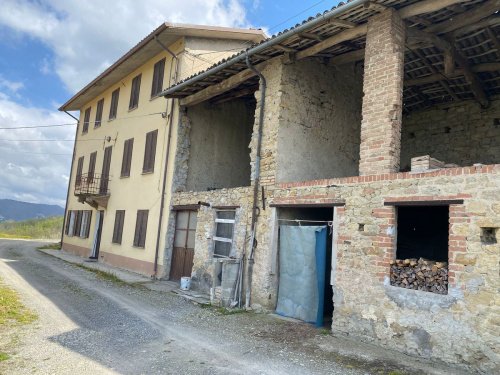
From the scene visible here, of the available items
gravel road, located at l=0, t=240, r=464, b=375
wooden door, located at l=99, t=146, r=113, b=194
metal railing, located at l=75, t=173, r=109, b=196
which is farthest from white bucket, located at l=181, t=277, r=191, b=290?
wooden door, located at l=99, t=146, r=113, b=194

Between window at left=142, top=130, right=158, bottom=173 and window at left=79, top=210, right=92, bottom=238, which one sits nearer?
window at left=142, top=130, right=158, bottom=173

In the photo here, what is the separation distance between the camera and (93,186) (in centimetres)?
1717

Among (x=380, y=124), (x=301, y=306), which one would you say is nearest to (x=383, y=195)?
(x=380, y=124)

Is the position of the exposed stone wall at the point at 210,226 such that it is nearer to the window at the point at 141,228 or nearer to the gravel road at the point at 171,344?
the gravel road at the point at 171,344

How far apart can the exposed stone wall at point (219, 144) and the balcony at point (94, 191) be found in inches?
212

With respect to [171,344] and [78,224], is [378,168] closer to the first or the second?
[171,344]

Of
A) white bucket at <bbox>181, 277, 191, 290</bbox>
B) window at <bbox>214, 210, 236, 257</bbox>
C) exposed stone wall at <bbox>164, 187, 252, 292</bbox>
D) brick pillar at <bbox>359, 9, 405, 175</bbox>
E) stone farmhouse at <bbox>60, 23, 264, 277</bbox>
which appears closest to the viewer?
brick pillar at <bbox>359, 9, 405, 175</bbox>

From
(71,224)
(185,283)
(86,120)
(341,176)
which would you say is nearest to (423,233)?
(341,176)

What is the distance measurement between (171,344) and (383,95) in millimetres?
5437

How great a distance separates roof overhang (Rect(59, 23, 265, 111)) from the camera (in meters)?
12.9

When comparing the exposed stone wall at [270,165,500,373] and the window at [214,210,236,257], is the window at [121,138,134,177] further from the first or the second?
the exposed stone wall at [270,165,500,373]

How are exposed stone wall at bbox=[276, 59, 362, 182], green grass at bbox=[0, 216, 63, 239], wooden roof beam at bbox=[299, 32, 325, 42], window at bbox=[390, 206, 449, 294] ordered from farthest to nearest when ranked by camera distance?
1. green grass at bbox=[0, 216, 63, 239]
2. exposed stone wall at bbox=[276, 59, 362, 182]
3. window at bbox=[390, 206, 449, 294]
4. wooden roof beam at bbox=[299, 32, 325, 42]

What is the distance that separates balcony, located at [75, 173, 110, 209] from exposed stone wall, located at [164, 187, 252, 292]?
21.0 ft

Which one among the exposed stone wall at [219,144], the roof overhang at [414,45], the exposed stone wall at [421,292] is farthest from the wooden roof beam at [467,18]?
the exposed stone wall at [219,144]
